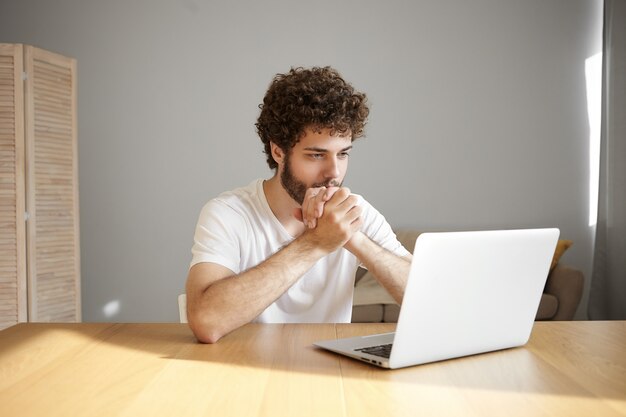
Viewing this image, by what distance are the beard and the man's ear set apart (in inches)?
1.9

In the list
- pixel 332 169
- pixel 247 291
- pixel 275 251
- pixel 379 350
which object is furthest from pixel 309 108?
pixel 379 350

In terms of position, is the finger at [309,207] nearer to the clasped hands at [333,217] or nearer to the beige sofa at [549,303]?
the clasped hands at [333,217]

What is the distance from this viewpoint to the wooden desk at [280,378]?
0.97m

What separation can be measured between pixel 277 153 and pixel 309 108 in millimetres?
205

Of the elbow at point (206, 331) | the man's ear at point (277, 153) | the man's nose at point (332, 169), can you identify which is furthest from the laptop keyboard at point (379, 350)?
the man's ear at point (277, 153)

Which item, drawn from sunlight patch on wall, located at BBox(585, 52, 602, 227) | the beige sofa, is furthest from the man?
sunlight patch on wall, located at BBox(585, 52, 602, 227)

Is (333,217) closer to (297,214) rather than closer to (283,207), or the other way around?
(297,214)

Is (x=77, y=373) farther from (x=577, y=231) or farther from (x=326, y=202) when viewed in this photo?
(x=577, y=231)

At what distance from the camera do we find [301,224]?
2064 millimetres

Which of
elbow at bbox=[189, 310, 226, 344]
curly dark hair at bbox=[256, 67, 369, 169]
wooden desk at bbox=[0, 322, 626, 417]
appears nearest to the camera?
wooden desk at bbox=[0, 322, 626, 417]

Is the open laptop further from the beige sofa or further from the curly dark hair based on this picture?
the beige sofa

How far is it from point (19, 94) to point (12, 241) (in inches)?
31.5

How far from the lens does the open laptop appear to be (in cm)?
117

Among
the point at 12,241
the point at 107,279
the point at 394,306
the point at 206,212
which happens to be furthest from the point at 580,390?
the point at 107,279
